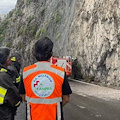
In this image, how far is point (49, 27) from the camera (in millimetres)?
25297

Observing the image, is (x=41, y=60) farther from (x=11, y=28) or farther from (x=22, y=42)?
(x=11, y=28)

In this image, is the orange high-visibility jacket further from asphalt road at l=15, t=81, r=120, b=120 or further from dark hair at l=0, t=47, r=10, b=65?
asphalt road at l=15, t=81, r=120, b=120

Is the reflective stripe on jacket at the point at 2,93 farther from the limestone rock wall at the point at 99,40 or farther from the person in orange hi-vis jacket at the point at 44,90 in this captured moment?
the limestone rock wall at the point at 99,40

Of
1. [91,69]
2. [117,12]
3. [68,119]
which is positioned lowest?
[68,119]

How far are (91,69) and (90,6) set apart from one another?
4.54 metres

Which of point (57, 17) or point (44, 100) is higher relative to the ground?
point (57, 17)

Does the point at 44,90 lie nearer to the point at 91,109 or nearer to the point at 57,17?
the point at 91,109

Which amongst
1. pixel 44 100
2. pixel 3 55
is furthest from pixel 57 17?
pixel 44 100

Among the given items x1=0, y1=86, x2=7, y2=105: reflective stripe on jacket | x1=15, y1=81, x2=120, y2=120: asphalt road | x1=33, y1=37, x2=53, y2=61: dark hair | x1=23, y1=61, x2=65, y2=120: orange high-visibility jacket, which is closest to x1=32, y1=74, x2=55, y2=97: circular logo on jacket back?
x1=23, y1=61, x2=65, y2=120: orange high-visibility jacket

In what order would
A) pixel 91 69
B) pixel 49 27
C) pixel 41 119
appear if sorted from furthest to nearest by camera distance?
1. pixel 49 27
2. pixel 91 69
3. pixel 41 119

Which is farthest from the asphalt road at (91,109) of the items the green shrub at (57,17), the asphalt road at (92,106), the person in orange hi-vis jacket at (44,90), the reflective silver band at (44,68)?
the green shrub at (57,17)

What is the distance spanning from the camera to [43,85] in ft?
8.45

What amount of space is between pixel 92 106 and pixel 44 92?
540cm

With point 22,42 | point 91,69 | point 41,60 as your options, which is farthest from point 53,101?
point 22,42
